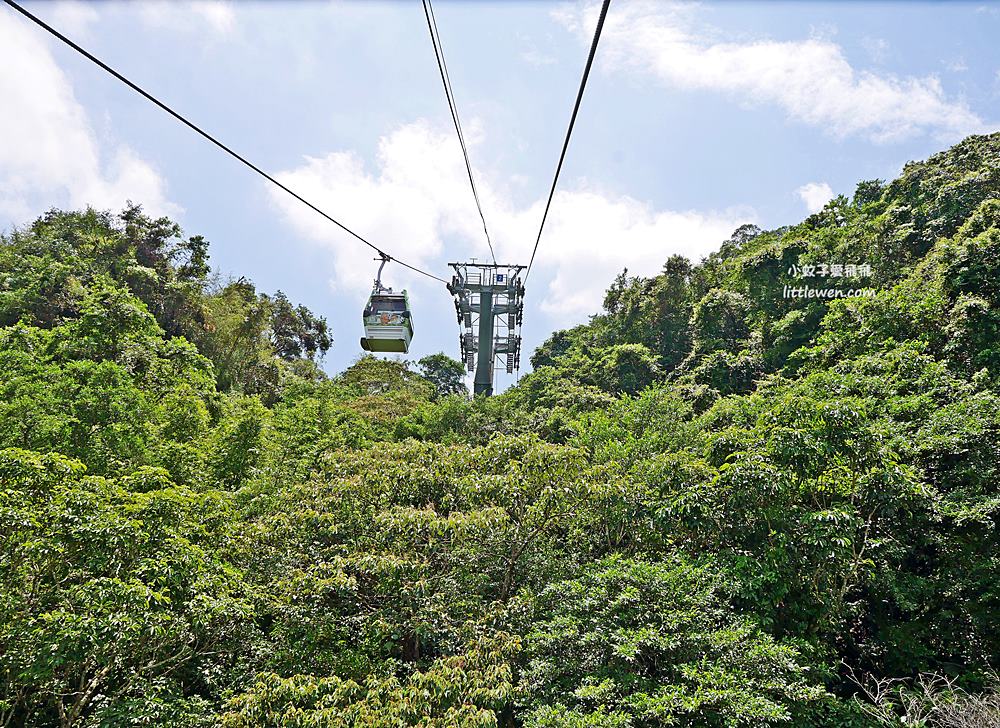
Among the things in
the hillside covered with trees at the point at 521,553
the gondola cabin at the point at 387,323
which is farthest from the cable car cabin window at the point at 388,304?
the hillside covered with trees at the point at 521,553

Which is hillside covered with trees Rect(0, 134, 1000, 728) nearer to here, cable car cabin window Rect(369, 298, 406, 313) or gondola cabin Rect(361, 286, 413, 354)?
gondola cabin Rect(361, 286, 413, 354)

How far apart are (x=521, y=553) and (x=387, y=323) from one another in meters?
8.72

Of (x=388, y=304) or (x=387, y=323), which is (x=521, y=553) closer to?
(x=387, y=323)

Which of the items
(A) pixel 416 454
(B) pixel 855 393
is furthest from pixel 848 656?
(A) pixel 416 454

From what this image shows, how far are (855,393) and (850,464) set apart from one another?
9.71ft

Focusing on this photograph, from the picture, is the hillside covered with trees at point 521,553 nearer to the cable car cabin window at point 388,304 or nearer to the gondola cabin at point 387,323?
the gondola cabin at point 387,323

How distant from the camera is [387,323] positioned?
15594mm

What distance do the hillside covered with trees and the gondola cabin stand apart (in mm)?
3053

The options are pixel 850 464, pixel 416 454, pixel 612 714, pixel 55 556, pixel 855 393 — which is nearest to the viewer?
pixel 612 714

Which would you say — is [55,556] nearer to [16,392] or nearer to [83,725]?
[83,725]

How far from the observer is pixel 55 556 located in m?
6.52

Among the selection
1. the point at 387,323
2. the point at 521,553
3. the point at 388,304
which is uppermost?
the point at 388,304

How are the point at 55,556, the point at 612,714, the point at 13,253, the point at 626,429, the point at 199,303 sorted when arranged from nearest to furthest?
the point at 612,714
the point at 55,556
the point at 626,429
the point at 13,253
the point at 199,303

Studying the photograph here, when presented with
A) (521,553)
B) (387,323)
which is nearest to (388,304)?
(387,323)
